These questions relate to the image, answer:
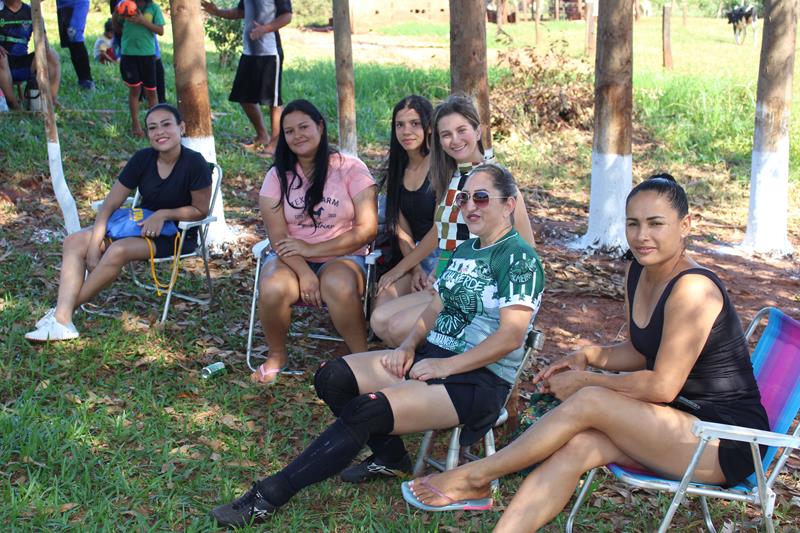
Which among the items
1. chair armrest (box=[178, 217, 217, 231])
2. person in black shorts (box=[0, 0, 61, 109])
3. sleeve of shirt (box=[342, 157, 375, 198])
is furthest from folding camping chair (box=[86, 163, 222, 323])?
person in black shorts (box=[0, 0, 61, 109])

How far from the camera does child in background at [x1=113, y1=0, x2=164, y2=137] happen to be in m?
9.27

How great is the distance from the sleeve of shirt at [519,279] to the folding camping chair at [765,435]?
2.35 feet

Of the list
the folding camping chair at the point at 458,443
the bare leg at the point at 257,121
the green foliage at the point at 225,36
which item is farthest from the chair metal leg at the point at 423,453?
the green foliage at the point at 225,36

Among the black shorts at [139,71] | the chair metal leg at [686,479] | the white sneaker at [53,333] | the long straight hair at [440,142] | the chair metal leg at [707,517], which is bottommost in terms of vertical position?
the chair metal leg at [707,517]

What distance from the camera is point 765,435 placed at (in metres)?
2.74

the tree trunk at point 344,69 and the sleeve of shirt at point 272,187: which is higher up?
the tree trunk at point 344,69

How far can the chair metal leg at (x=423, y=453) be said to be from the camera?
3718 mm

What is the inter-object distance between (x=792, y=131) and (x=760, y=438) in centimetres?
971

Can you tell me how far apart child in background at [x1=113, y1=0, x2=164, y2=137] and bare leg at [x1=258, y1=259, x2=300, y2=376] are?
203 inches

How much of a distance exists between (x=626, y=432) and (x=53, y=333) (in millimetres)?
3487

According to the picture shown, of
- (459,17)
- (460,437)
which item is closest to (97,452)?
(460,437)

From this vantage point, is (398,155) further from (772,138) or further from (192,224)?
(772,138)

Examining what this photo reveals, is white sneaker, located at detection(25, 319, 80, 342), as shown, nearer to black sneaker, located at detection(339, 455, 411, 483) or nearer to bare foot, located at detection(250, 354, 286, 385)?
bare foot, located at detection(250, 354, 286, 385)

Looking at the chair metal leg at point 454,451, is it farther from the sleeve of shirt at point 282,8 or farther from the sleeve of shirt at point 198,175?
the sleeve of shirt at point 282,8
